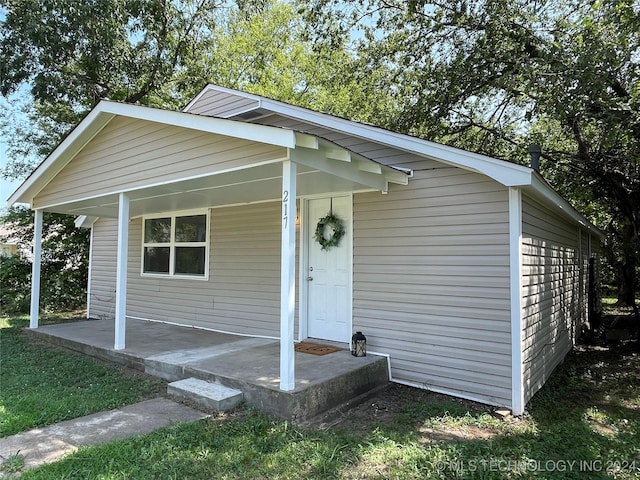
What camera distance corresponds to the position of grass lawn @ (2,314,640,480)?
2859 mm

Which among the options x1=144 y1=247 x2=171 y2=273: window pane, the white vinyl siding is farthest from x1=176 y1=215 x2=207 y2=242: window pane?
the white vinyl siding

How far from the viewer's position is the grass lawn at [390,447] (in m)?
2.86

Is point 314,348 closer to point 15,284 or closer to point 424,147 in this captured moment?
point 424,147

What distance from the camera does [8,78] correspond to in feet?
37.1

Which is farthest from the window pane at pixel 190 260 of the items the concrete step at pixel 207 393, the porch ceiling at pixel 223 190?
the concrete step at pixel 207 393

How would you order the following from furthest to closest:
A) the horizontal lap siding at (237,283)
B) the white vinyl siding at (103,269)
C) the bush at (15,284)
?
the bush at (15,284)
the white vinyl siding at (103,269)
the horizontal lap siding at (237,283)

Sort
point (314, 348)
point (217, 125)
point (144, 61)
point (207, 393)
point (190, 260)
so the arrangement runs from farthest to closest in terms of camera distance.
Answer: point (144, 61), point (190, 260), point (314, 348), point (217, 125), point (207, 393)

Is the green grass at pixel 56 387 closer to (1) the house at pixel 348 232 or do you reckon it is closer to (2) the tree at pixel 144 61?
(1) the house at pixel 348 232

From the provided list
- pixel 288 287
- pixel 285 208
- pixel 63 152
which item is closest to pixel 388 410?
pixel 288 287

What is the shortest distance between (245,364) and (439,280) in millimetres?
2421

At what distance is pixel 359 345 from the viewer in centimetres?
500

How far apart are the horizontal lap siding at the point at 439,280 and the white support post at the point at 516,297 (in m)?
0.07

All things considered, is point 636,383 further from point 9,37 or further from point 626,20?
point 9,37

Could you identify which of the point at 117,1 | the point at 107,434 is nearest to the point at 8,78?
the point at 117,1
